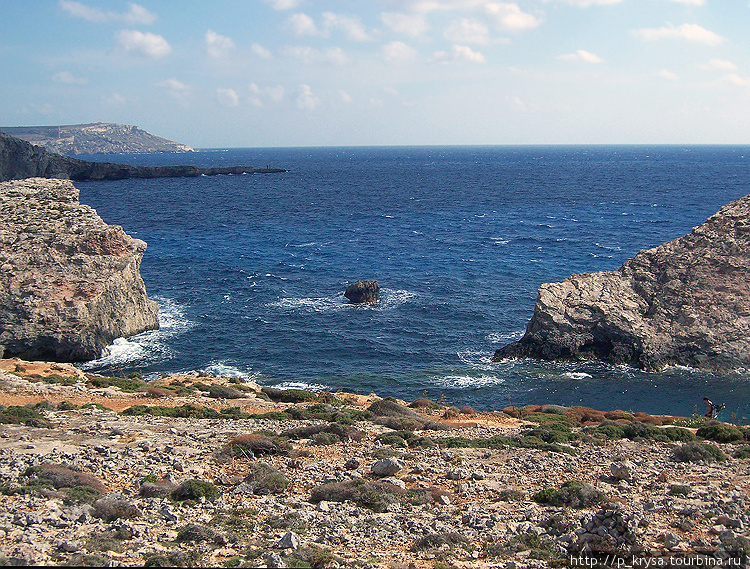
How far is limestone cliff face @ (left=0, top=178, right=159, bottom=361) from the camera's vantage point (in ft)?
139

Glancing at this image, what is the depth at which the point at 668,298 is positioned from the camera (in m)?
45.9

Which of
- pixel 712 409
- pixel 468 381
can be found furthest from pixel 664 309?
pixel 468 381

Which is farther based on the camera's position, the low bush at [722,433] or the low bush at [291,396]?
the low bush at [291,396]

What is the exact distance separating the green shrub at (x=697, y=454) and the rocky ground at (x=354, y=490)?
0.06 m

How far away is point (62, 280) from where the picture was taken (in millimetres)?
45219

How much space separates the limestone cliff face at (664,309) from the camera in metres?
43.8

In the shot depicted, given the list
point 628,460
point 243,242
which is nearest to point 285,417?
→ point 628,460

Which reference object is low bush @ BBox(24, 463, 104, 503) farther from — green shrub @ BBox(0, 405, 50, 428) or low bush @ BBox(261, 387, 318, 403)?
low bush @ BBox(261, 387, 318, 403)

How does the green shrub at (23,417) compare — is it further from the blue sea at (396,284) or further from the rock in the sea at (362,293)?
the rock in the sea at (362,293)

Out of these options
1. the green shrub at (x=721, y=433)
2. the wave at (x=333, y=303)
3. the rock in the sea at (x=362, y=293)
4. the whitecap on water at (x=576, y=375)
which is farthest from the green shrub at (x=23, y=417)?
the rock in the sea at (x=362, y=293)

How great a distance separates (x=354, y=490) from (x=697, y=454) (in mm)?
13741

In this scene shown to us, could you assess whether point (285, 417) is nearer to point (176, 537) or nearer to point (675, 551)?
point (176, 537)

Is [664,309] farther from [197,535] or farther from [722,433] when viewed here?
[197,535]

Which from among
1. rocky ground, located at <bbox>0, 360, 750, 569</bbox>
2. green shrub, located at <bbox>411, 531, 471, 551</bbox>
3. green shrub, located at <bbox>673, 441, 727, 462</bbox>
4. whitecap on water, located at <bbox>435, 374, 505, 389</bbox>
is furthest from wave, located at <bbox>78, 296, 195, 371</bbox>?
green shrub, located at <bbox>673, 441, 727, 462</bbox>
